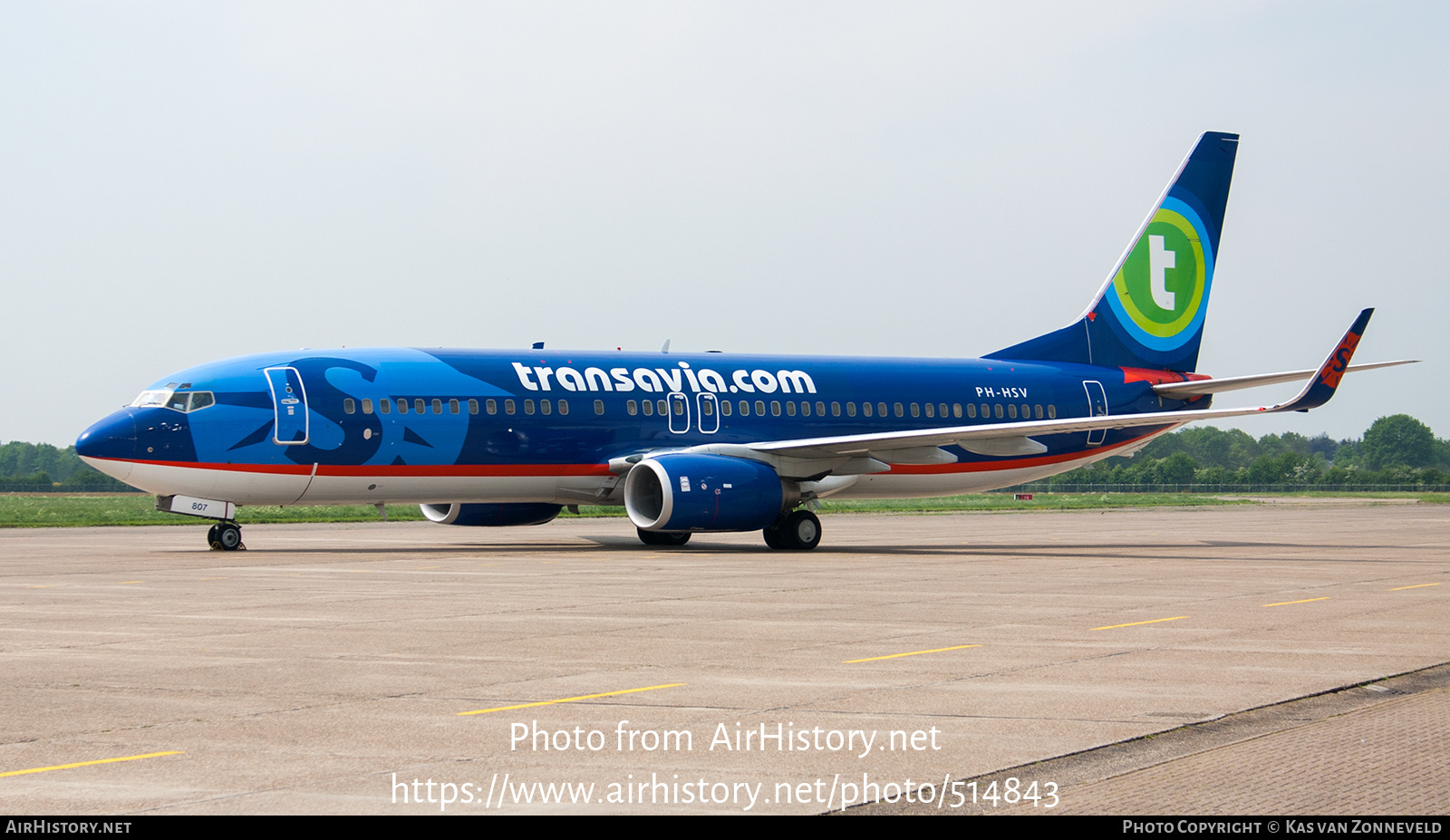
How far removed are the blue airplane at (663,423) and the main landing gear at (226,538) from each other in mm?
52

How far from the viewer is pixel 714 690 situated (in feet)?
31.8

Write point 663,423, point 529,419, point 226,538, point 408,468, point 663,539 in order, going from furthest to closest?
point 663,539 → point 663,423 → point 529,419 → point 408,468 → point 226,538

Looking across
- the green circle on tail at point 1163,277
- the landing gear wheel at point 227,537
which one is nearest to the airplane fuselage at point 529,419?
the landing gear wheel at point 227,537

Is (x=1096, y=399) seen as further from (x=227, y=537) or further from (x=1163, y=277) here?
(x=227, y=537)

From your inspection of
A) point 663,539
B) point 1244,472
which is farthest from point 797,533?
point 1244,472

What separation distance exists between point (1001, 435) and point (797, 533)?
4.42 meters

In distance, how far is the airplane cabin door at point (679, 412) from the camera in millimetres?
29172

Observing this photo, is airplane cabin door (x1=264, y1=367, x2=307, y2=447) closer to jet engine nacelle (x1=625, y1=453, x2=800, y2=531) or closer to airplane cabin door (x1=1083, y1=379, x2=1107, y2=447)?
jet engine nacelle (x1=625, y1=453, x2=800, y2=531)

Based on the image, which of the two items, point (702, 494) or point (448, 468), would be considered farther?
point (448, 468)

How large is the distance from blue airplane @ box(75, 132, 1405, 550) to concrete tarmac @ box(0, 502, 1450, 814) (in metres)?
4.80

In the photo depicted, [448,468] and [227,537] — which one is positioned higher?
[448,468]

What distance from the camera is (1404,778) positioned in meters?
6.91
